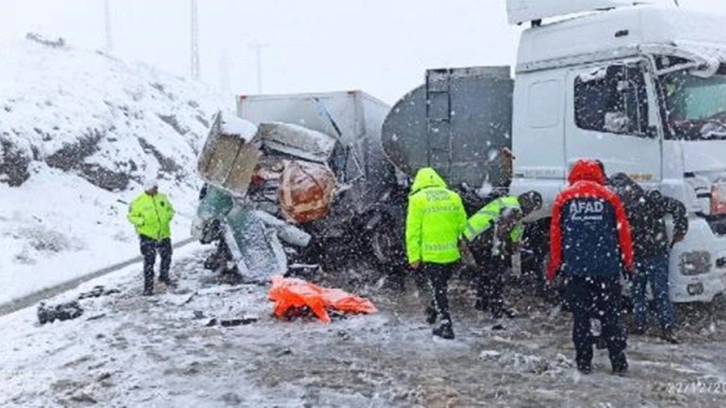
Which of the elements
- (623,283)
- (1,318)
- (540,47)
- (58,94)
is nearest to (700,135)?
(623,283)

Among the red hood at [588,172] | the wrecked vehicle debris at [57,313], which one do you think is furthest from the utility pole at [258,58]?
the red hood at [588,172]

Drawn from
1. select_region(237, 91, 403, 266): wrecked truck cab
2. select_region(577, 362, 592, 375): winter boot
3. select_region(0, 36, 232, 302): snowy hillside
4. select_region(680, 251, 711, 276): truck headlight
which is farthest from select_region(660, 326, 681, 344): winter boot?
select_region(0, 36, 232, 302): snowy hillside

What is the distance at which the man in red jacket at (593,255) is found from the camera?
20.3ft

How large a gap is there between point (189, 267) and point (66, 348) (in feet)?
18.4

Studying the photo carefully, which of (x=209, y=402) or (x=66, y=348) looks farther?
(x=66, y=348)

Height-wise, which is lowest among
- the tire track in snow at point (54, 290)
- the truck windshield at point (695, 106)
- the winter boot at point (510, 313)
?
the tire track in snow at point (54, 290)

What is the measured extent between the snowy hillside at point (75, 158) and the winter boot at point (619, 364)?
8.98 meters

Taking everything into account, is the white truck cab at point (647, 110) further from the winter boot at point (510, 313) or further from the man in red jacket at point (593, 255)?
the man in red jacket at point (593, 255)

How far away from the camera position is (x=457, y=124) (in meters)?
10.4

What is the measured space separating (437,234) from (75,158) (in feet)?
55.9

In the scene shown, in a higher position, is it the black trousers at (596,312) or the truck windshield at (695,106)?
the truck windshield at (695,106)

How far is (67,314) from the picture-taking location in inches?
366

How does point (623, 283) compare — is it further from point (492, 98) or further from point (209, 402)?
point (209, 402)

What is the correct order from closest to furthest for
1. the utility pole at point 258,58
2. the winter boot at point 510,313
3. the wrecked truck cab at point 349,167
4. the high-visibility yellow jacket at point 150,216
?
A: the winter boot at point 510,313 → the high-visibility yellow jacket at point 150,216 → the wrecked truck cab at point 349,167 → the utility pole at point 258,58
